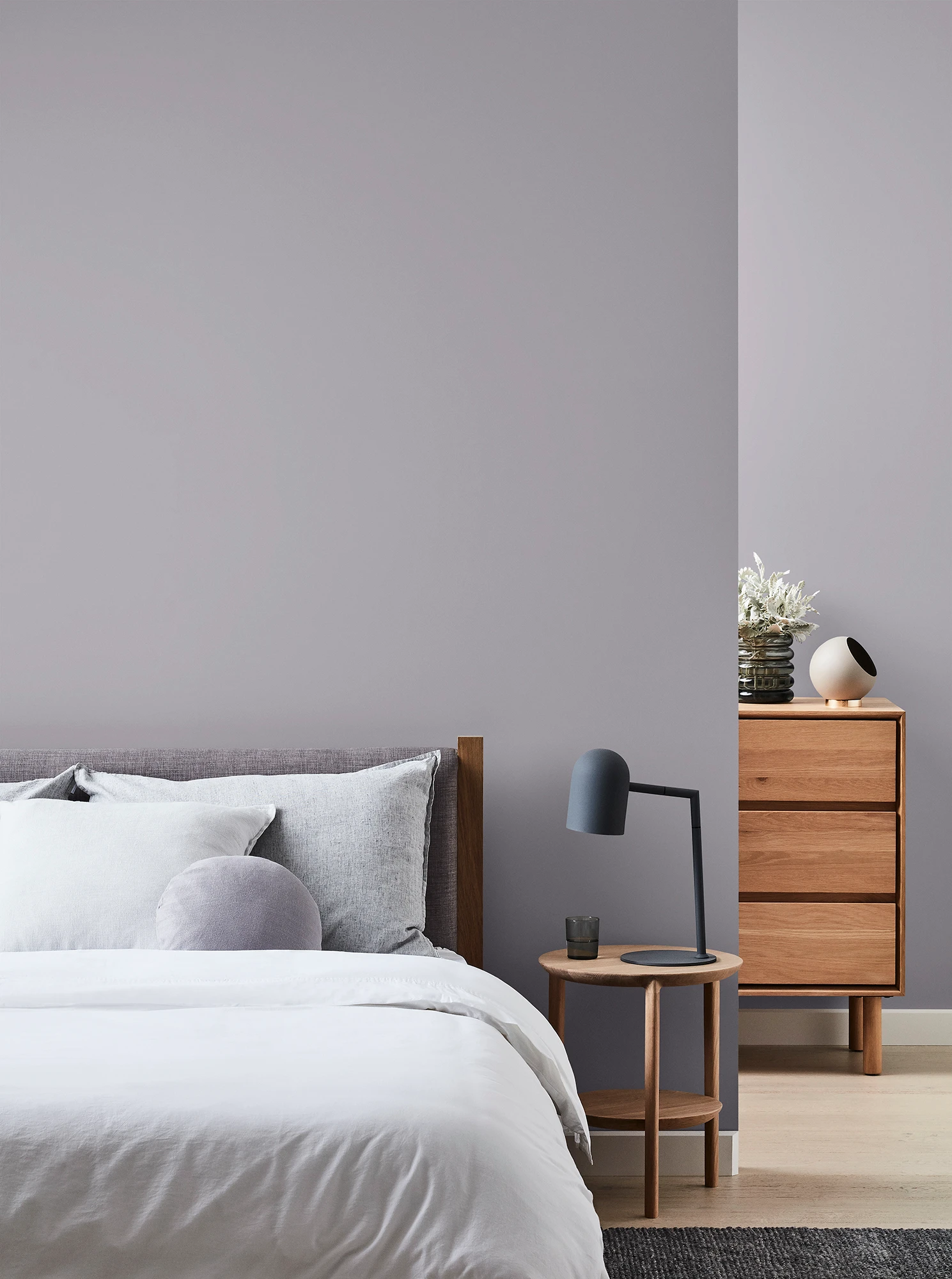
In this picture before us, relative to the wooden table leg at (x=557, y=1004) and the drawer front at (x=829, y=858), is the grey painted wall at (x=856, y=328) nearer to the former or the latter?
the drawer front at (x=829, y=858)

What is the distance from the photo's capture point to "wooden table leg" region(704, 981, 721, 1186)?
273 cm

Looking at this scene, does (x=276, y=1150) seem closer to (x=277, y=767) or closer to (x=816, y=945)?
(x=277, y=767)

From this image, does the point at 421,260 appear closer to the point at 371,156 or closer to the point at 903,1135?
the point at 371,156

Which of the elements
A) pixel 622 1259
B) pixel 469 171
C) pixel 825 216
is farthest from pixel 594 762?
pixel 825 216

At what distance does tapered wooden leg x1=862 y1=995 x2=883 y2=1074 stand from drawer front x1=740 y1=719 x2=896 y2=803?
2.06 ft

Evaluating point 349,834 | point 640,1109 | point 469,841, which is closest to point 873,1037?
point 640,1109

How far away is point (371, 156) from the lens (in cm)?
300

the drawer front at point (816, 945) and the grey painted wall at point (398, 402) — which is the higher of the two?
the grey painted wall at point (398, 402)

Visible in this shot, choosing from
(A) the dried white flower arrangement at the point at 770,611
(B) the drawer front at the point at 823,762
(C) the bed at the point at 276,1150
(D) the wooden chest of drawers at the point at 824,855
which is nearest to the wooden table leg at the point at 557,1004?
(C) the bed at the point at 276,1150

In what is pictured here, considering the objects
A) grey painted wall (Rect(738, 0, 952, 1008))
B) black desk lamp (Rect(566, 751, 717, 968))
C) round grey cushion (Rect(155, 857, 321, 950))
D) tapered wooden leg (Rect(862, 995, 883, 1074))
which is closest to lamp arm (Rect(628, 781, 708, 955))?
black desk lamp (Rect(566, 751, 717, 968))

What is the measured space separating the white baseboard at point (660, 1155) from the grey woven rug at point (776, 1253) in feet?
1.00

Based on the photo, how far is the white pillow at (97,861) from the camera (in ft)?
7.84

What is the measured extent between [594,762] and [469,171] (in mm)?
1534

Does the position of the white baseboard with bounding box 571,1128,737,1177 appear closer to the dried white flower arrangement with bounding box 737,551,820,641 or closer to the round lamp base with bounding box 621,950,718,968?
the round lamp base with bounding box 621,950,718,968
